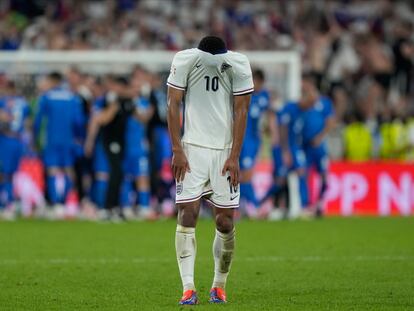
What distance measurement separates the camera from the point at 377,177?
2219cm

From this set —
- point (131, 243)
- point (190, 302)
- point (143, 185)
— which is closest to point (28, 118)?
point (143, 185)

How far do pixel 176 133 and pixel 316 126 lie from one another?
36.6 feet

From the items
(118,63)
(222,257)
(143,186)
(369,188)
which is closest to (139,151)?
(143,186)

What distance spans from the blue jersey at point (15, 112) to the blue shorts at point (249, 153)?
4205 millimetres

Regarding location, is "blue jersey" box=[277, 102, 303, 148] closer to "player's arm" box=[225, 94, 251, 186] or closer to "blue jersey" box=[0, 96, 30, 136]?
"blue jersey" box=[0, 96, 30, 136]

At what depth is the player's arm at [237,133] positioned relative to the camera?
8750 mm

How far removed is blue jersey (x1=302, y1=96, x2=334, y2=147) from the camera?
19.6 metres

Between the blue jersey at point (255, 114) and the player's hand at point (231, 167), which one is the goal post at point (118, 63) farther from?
the player's hand at point (231, 167)

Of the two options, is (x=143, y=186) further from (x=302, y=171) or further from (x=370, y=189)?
(x=370, y=189)

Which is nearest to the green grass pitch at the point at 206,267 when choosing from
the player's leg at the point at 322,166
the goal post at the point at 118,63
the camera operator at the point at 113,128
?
the camera operator at the point at 113,128

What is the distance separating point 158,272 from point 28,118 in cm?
979

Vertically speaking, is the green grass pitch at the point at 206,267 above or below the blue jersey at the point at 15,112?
below

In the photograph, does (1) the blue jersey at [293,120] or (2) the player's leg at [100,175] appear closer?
(2) the player's leg at [100,175]

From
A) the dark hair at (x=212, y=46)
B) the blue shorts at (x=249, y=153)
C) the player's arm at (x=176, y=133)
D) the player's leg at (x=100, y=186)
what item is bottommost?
the player's leg at (x=100, y=186)
